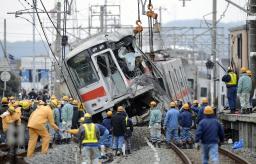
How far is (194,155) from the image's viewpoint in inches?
973

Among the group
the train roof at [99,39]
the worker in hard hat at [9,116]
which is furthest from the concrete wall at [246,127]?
the worker in hard hat at [9,116]

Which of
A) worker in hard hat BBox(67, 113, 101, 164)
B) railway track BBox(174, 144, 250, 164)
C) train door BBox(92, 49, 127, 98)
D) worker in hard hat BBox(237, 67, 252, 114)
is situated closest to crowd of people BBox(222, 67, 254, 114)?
worker in hard hat BBox(237, 67, 252, 114)

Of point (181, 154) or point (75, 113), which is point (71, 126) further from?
point (181, 154)

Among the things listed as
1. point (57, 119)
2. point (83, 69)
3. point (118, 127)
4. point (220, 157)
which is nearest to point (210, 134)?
point (220, 157)

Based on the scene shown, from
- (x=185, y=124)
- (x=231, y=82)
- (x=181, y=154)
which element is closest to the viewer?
(x=181, y=154)

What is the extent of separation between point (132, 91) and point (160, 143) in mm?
2280

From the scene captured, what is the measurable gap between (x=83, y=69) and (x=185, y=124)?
441 cm

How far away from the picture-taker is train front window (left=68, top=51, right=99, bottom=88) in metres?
28.8

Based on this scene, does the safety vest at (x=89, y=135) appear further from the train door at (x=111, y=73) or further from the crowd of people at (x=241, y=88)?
the train door at (x=111, y=73)

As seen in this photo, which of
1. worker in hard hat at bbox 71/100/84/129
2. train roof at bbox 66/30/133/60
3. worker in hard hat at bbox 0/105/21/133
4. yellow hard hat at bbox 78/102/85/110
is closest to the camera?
worker in hard hat at bbox 0/105/21/133

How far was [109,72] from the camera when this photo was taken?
94.8ft

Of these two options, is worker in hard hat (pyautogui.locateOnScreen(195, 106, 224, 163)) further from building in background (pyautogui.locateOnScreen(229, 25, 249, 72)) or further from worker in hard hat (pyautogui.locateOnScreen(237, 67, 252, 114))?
building in background (pyautogui.locateOnScreen(229, 25, 249, 72))

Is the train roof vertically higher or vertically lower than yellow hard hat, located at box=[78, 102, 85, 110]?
higher

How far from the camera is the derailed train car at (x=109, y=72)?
94.1 ft
